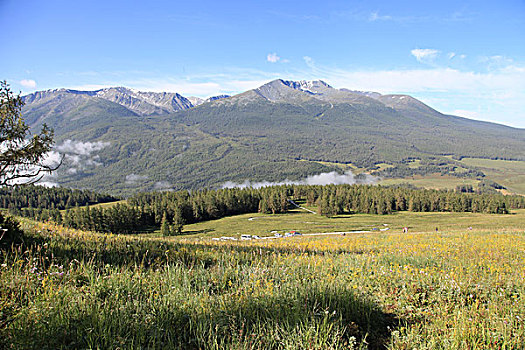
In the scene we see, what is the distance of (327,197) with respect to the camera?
130 metres

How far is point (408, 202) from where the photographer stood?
133 meters

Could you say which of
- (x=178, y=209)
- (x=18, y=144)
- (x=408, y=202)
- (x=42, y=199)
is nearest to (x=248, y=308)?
(x=18, y=144)

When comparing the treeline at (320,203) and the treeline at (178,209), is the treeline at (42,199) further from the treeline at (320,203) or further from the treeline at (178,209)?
the treeline at (178,209)

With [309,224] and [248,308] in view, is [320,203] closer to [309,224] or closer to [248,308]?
[309,224]

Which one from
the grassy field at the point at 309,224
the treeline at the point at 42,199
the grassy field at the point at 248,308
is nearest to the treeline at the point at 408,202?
the grassy field at the point at 309,224

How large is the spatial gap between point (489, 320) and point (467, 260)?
4997 millimetres

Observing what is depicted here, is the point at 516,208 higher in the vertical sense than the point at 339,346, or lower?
lower

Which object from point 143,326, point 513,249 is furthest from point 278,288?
point 513,249

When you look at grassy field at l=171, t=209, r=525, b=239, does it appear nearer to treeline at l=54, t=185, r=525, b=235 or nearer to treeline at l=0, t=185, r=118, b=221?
treeline at l=54, t=185, r=525, b=235

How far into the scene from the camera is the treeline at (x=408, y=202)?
122 m

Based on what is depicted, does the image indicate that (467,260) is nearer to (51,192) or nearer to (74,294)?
(74,294)

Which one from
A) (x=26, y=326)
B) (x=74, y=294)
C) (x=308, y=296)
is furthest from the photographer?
(x=308, y=296)

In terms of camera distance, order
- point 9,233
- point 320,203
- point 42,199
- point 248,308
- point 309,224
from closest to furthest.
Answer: point 248,308 → point 9,233 → point 309,224 → point 320,203 → point 42,199

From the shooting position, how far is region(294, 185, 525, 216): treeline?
12225 centimetres
